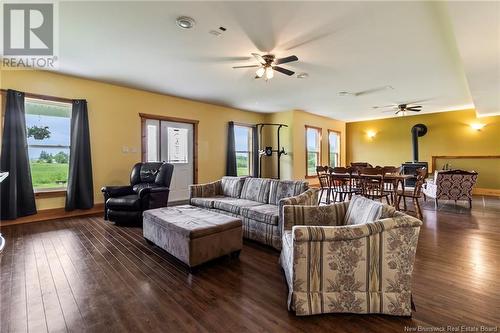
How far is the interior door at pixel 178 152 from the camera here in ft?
19.8

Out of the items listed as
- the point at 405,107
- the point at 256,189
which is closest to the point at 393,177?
the point at 256,189

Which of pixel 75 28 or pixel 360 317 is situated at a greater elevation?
pixel 75 28

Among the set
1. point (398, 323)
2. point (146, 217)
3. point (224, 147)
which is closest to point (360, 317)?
point (398, 323)

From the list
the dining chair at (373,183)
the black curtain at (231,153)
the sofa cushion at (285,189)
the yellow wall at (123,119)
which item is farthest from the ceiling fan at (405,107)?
the sofa cushion at (285,189)

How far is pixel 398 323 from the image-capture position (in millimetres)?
1635

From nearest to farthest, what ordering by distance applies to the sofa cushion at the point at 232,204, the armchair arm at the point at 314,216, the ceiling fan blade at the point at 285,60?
the armchair arm at the point at 314,216 < the ceiling fan blade at the point at 285,60 < the sofa cushion at the point at 232,204

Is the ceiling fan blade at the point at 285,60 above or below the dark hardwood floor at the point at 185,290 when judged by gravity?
above

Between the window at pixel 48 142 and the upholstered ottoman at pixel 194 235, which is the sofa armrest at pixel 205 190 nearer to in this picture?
the upholstered ottoman at pixel 194 235

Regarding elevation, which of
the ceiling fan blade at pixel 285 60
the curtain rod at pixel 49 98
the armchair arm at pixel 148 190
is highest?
the ceiling fan blade at pixel 285 60

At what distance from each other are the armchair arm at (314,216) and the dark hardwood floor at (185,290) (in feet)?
1.83

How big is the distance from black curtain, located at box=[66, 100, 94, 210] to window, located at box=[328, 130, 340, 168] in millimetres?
7759

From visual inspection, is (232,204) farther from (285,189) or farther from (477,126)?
(477,126)

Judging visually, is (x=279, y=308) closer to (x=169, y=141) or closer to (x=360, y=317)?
(x=360, y=317)

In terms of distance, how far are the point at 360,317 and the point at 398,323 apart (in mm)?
238
